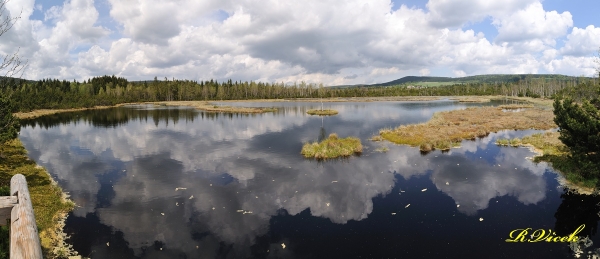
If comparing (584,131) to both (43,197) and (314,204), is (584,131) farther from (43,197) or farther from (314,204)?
(43,197)

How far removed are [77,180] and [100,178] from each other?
6.75ft

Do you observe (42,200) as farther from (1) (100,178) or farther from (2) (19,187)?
(2) (19,187)

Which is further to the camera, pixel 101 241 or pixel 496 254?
pixel 101 241

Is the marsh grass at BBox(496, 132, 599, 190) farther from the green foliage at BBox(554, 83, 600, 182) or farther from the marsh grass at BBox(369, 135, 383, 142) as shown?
the marsh grass at BBox(369, 135, 383, 142)

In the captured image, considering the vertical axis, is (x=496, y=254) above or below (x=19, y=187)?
below

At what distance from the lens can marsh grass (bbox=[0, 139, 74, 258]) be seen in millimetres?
20203

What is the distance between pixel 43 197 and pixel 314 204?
881 inches

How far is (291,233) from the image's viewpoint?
846 inches

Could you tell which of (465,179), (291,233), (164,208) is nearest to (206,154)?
(164,208)
